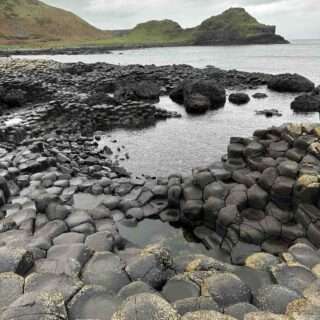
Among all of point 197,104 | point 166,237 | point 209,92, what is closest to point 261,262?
point 166,237

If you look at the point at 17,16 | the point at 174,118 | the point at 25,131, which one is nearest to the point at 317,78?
the point at 174,118

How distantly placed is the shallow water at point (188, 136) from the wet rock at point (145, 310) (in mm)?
9326

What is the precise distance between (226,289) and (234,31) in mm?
183901

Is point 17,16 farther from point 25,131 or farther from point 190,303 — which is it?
point 190,303

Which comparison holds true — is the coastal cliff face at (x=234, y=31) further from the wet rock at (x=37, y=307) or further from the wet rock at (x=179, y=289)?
the wet rock at (x=37, y=307)

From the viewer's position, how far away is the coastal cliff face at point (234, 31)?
170 metres

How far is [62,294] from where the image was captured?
4.86m

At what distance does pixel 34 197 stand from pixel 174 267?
18.5 ft

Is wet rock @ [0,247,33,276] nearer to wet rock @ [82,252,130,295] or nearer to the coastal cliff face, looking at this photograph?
wet rock @ [82,252,130,295]

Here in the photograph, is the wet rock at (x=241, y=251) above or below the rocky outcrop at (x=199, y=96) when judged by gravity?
below

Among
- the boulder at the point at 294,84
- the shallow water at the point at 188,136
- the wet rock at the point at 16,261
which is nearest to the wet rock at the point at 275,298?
the wet rock at the point at 16,261

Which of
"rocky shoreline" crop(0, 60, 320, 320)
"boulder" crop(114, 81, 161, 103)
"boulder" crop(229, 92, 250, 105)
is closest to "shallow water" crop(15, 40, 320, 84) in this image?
"boulder" crop(229, 92, 250, 105)

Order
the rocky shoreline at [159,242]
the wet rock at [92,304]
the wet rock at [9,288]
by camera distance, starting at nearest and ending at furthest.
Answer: the wet rock at [92,304]
the wet rock at [9,288]
the rocky shoreline at [159,242]

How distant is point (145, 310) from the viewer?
14.4 feet
